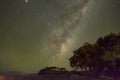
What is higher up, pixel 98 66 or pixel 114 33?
pixel 114 33

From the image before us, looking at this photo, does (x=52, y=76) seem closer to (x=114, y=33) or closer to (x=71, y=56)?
(x=71, y=56)

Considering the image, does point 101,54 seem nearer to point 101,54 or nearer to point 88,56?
point 101,54

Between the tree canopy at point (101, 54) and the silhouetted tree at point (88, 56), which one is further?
the silhouetted tree at point (88, 56)

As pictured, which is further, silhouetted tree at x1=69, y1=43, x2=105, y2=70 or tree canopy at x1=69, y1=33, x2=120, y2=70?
silhouetted tree at x1=69, y1=43, x2=105, y2=70

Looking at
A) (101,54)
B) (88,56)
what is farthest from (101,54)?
(88,56)

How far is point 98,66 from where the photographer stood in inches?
2591

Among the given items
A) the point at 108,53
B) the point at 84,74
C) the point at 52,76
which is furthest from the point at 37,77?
the point at 108,53

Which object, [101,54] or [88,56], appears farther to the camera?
[88,56]

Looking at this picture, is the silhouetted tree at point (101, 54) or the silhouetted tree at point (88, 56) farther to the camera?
the silhouetted tree at point (88, 56)

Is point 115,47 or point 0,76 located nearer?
point 0,76

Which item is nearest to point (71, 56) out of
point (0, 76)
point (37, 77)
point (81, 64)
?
point (81, 64)

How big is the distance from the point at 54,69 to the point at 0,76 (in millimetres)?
9197

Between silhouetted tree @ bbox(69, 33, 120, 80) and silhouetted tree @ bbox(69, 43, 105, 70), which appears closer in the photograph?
silhouetted tree @ bbox(69, 33, 120, 80)

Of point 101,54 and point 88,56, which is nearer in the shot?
point 101,54
